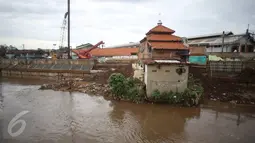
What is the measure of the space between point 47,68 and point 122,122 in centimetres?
2435

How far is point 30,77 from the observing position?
3152 cm

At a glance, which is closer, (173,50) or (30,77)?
(173,50)

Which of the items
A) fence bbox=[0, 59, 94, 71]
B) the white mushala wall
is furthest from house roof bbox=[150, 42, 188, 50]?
fence bbox=[0, 59, 94, 71]

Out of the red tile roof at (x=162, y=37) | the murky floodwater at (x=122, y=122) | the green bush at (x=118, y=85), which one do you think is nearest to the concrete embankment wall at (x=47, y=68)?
the murky floodwater at (x=122, y=122)

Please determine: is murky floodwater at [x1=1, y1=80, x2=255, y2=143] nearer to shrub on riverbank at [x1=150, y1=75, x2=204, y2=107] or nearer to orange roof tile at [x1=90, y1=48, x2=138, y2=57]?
shrub on riverbank at [x1=150, y1=75, x2=204, y2=107]

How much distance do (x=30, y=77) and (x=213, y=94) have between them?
29478mm

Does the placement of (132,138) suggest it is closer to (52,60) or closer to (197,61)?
(197,61)

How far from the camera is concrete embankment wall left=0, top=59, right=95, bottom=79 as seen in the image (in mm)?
29500

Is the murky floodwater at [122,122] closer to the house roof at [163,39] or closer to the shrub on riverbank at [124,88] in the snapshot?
the shrub on riverbank at [124,88]

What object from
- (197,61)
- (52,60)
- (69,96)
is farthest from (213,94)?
A: (52,60)

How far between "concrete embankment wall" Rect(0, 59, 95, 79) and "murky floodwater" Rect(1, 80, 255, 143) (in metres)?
12.2

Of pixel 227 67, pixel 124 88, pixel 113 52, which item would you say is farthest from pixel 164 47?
pixel 113 52

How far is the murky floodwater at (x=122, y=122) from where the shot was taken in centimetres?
984

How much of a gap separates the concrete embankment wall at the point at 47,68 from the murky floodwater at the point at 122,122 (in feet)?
39.9
